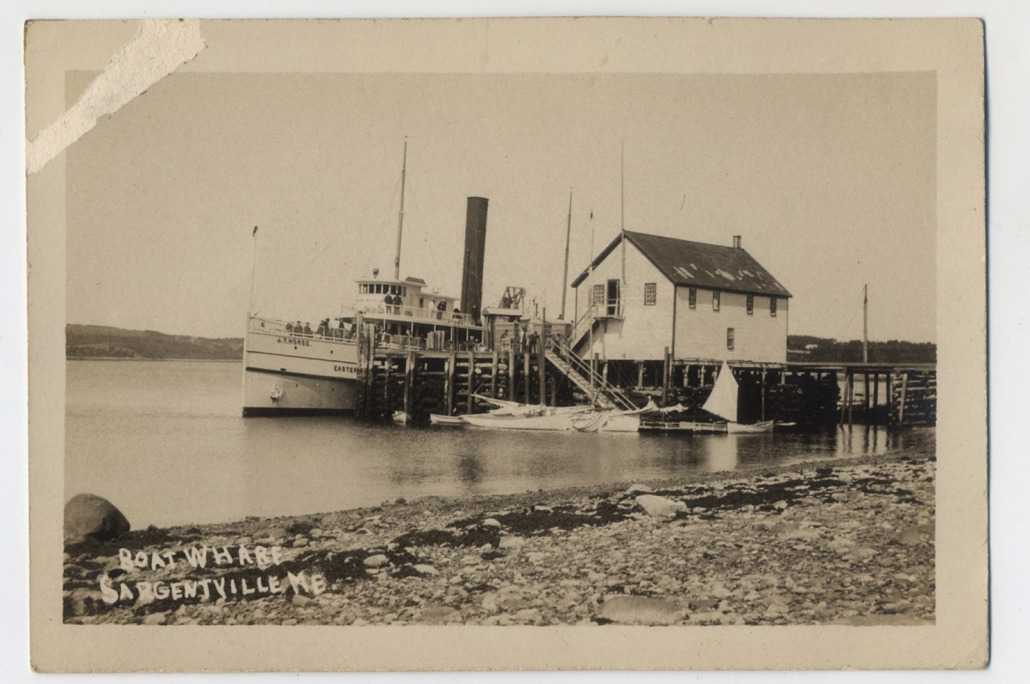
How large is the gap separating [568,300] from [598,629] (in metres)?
1.93

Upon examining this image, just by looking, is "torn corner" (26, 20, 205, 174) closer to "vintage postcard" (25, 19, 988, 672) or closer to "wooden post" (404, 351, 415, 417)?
"vintage postcard" (25, 19, 988, 672)

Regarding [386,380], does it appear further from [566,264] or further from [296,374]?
[566,264]

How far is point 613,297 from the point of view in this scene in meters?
4.62

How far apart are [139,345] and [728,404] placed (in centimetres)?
357

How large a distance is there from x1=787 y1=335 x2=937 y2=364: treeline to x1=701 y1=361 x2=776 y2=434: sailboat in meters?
0.39

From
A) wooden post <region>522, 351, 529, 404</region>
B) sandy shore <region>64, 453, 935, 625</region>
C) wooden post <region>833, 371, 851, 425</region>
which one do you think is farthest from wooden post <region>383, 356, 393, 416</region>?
wooden post <region>833, 371, 851, 425</region>

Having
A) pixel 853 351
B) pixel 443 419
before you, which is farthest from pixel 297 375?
pixel 853 351

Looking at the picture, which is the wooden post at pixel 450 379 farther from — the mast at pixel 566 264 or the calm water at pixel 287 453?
the mast at pixel 566 264

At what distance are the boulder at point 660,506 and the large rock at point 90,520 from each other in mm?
2959

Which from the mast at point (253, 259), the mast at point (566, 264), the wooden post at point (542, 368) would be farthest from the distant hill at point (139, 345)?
the mast at point (566, 264)

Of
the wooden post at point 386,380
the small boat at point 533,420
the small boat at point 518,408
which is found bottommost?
the small boat at point 533,420

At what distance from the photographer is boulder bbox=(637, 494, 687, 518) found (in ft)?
13.2

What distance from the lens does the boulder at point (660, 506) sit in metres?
4.04

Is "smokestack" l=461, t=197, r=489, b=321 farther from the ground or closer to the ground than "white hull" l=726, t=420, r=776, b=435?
farther from the ground
